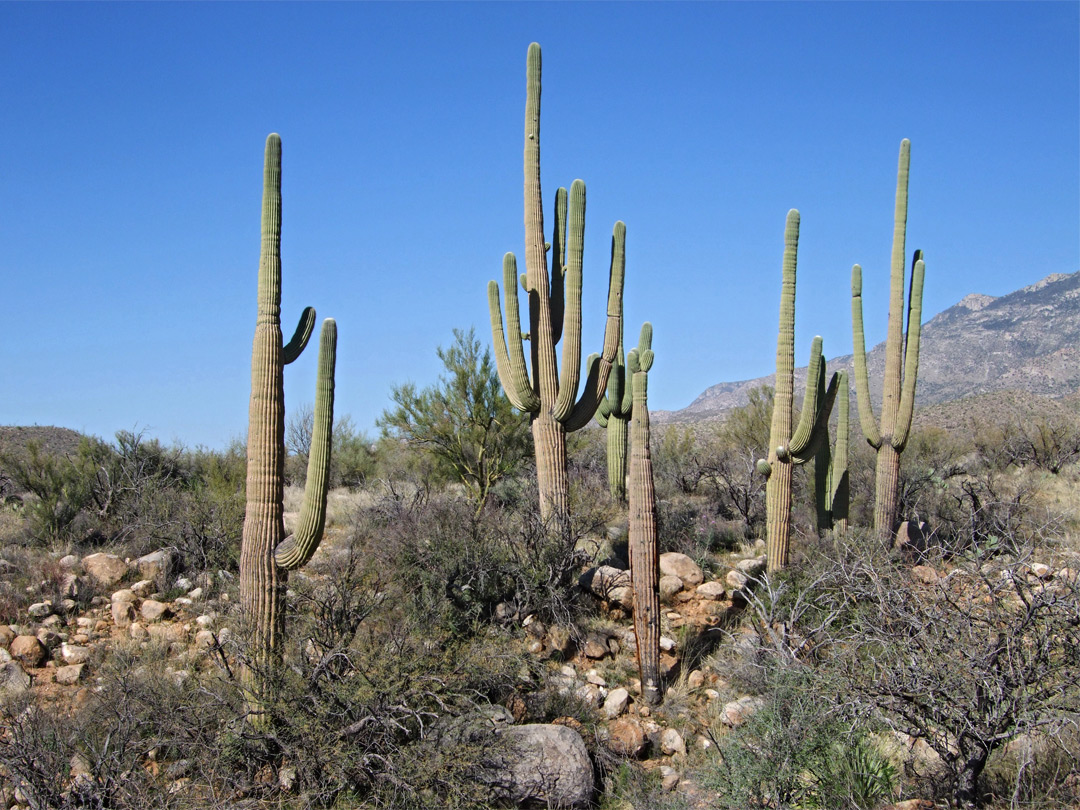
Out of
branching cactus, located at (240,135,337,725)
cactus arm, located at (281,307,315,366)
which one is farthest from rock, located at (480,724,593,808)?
cactus arm, located at (281,307,315,366)

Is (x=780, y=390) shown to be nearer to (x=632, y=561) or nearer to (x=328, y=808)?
(x=632, y=561)

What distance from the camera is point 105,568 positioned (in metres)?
11.3

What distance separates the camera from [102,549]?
1245 centimetres

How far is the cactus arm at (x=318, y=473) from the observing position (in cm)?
780

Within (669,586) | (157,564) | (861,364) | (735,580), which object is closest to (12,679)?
(157,564)

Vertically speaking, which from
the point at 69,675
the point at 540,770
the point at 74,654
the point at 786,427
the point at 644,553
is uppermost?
the point at 786,427

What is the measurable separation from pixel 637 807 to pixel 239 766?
3.18 meters

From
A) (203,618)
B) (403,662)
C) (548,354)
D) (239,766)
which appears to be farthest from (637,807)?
(548,354)

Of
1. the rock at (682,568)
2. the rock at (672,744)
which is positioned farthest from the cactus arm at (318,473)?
the rock at (682,568)

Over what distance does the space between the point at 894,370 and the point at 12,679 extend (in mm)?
11898

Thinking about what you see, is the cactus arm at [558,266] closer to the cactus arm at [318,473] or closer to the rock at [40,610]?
the cactus arm at [318,473]

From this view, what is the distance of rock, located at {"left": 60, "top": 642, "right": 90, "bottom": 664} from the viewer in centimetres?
924

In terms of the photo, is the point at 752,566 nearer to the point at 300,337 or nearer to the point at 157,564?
the point at 300,337

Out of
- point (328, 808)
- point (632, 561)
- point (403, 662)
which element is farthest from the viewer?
point (632, 561)
